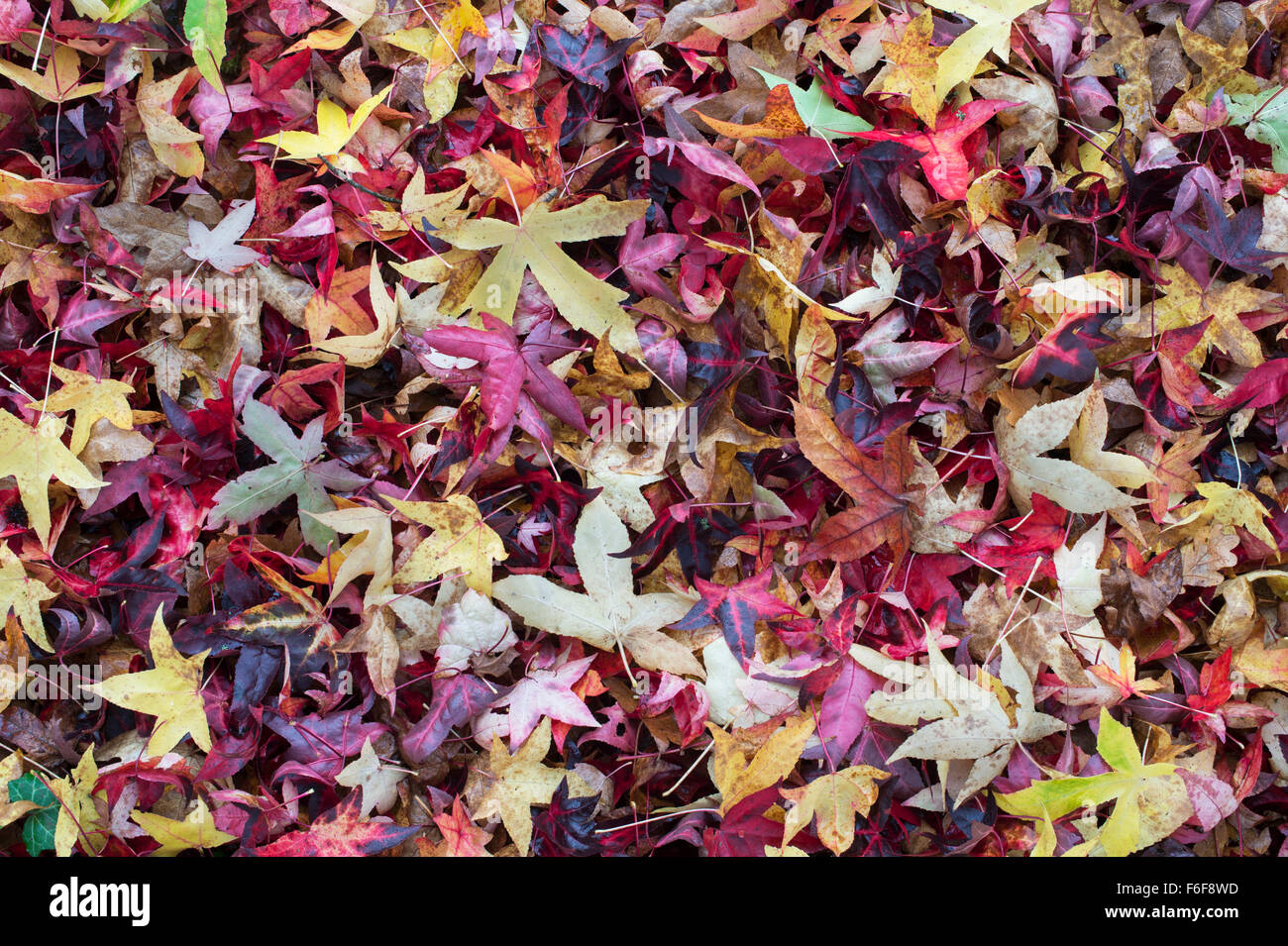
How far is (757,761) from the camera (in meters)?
0.89

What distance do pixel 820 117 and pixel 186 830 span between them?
101 centimetres

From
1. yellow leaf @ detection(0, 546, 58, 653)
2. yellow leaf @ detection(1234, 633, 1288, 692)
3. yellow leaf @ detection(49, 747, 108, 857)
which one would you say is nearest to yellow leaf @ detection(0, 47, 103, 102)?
yellow leaf @ detection(0, 546, 58, 653)

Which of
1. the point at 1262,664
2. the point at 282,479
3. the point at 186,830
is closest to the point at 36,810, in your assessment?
the point at 186,830

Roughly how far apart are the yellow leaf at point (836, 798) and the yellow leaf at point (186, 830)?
0.60m

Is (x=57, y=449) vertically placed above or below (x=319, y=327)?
below

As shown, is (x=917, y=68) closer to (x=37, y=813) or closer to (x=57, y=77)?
(x=57, y=77)

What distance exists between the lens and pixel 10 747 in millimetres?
946

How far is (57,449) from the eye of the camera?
920mm

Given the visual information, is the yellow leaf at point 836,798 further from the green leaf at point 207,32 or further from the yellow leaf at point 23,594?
the green leaf at point 207,32

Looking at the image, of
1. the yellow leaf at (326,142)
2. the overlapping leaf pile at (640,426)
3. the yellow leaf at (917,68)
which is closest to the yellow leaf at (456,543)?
the overlapping leaf pile at (640,426)
